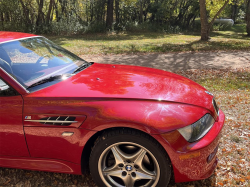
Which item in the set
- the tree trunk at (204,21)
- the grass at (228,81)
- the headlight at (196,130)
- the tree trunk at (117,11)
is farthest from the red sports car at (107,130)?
the tree trunk at (117,11)

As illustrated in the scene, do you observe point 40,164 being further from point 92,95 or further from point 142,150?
point 142,150

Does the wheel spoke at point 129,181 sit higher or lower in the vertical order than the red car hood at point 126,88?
lower

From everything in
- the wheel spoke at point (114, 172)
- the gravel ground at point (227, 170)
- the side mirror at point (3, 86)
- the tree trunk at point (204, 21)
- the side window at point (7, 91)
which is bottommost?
the gravel ground at point (227, 170)

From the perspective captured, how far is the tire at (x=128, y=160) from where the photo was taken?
6.50 ft

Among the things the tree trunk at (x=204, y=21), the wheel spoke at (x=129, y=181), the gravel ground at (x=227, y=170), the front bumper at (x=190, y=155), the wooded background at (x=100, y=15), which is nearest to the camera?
the front bumper at (x=190, y=155)

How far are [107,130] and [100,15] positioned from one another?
29384mm

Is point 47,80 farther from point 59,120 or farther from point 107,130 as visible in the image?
point 107,130

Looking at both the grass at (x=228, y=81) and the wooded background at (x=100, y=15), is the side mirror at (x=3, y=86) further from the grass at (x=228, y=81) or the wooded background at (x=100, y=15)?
the wooded background at (x=100, y=15)

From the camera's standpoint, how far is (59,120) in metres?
2.09

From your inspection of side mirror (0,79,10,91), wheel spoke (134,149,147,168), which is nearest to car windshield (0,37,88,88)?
side mirror (0,79,10,91)

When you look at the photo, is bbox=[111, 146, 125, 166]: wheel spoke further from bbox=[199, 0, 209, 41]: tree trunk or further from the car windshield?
bbox=[199, 0, 209, 41]: tree trunk

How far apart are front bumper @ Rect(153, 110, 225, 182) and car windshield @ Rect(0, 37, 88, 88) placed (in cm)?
159

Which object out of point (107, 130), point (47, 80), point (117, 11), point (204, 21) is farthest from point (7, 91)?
point (117, 11)

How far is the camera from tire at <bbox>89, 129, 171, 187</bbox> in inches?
78.0
